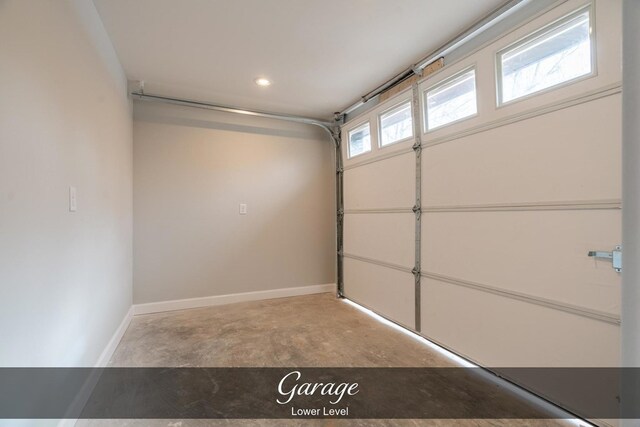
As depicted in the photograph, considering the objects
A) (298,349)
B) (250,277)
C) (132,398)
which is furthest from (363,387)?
(250,277)

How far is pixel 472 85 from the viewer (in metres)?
2.24

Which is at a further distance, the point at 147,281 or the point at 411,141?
the point at 147,281

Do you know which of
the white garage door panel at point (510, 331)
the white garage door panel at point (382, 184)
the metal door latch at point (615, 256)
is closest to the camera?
the metal door latch at point (615, 256)

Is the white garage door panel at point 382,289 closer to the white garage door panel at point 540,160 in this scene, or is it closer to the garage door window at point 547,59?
the white garage door panel at point 540,160

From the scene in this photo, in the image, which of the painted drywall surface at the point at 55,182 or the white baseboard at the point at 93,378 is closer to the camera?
the painted drywall surface at the point at 55,182

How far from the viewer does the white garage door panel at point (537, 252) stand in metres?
1.51

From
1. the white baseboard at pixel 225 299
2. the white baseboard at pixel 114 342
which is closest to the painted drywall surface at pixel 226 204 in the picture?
the white baseboard at pixel 225 299

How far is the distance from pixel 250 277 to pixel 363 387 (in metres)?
2.39

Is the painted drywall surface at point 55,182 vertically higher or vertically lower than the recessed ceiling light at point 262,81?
lower

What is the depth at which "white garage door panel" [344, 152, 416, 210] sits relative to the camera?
2852 millimetres

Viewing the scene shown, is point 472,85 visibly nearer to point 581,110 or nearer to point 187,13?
point 581,110
